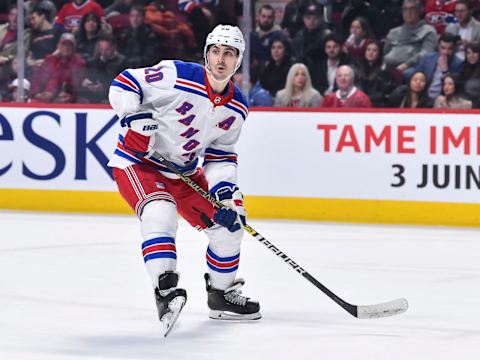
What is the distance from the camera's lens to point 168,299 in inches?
147

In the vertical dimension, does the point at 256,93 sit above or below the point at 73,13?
below

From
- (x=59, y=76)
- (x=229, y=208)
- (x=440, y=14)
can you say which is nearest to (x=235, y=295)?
(x=229, y=208)

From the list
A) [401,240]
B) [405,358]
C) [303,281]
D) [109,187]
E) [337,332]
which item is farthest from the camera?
[109,187]

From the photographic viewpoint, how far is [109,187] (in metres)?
7.66

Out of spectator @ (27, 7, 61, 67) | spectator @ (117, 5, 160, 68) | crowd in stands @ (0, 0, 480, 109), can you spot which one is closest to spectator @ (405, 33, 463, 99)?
crowd in stands @ (0, 0, 480, 109)

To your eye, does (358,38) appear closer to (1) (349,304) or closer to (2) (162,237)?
(1) (349,304)

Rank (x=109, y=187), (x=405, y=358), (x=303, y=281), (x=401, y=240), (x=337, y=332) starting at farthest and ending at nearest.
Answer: (x=109, y=187)
(x=401, y=240)
(x=303, y=281)
(x=337, y=332)
(x=405, y=358)

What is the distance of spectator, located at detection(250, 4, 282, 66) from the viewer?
751 centimetres

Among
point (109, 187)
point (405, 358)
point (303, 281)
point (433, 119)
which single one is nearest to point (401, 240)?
point (433, 119)

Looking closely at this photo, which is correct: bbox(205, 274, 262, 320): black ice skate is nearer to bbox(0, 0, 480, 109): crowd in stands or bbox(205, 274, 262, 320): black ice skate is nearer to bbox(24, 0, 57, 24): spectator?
bbox(0, 0, 480, 109): crowd in stands

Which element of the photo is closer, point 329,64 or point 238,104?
point 238,104

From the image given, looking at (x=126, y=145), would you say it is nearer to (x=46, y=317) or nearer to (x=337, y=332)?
(x=46, y=317)

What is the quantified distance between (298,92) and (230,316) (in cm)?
352

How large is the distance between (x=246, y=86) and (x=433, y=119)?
1.19 meters
